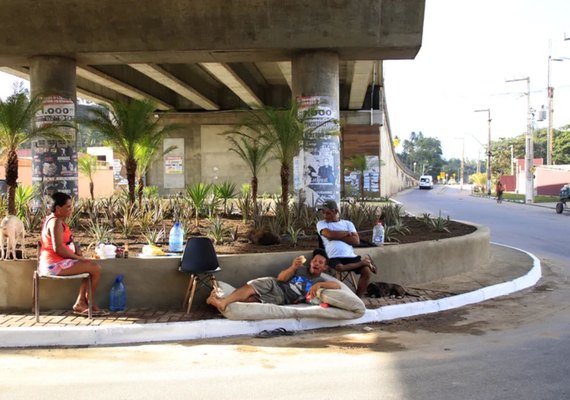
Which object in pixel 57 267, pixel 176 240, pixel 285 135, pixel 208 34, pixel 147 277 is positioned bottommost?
pixel 147 277

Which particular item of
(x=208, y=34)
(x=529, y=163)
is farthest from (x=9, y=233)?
(x=529, y=163)

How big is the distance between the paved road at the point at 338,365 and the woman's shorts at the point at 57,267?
41.1 inches

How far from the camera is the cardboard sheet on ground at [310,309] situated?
6559 millimetres

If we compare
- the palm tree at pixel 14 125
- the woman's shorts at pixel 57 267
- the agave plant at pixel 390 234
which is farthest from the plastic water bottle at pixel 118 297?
the agave plant at pixel 390 234

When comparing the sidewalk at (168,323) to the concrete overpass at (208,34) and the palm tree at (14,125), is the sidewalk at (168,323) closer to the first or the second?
the palm tree at (14,125)

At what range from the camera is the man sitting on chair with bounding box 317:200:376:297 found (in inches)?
302

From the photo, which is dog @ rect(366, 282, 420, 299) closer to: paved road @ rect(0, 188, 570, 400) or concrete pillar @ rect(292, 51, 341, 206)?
paved road @ rect(0, 188, 570, 400)

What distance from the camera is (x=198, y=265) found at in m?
7.04

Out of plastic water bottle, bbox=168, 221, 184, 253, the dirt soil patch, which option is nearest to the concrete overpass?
the dirt soil patch

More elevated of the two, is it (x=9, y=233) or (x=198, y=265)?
(x=9, y=233)

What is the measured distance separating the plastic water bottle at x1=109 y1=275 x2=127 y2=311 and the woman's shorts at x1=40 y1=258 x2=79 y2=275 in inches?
27.1

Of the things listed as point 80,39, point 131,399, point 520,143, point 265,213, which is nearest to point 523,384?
point 131,399

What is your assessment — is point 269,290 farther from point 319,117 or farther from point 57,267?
point 319,117

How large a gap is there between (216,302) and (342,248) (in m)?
2.05
